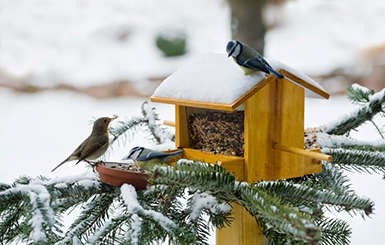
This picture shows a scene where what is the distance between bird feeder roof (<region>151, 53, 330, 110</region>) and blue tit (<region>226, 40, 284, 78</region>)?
3 centimetres

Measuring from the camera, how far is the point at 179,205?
101 centimetres

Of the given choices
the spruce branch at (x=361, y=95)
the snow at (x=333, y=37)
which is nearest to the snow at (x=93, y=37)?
the snow at (x=333, y=37)

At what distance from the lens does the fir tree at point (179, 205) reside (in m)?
0.73

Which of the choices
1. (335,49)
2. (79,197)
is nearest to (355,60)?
(335,49)

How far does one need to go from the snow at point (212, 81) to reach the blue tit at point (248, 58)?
0.10ft

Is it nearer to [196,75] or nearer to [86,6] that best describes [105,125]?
[196,75]

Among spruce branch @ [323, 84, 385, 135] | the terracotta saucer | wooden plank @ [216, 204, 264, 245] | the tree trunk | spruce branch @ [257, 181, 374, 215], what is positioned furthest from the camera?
the tree trunk

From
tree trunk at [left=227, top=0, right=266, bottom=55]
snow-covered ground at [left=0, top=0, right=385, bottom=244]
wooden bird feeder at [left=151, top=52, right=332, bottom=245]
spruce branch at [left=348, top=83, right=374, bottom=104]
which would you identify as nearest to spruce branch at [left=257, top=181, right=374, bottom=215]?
wooden bird feeder at [left=151, top=52, right=332, bottom=245]

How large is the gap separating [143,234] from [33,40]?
1.89 meters

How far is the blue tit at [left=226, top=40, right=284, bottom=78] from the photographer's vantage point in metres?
0.93

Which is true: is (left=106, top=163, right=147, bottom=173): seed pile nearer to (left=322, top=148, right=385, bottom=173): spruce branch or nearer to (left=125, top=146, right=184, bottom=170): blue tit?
(left=125, top=146, right=184, bottom=170): blue tit

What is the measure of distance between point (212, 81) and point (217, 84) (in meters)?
0.02

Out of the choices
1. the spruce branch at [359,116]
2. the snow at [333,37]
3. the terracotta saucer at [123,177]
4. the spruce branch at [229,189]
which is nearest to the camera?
the spruce branch at [229,189]

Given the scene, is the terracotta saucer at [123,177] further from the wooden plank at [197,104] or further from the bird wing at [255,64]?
the bird wing at [255,64]
